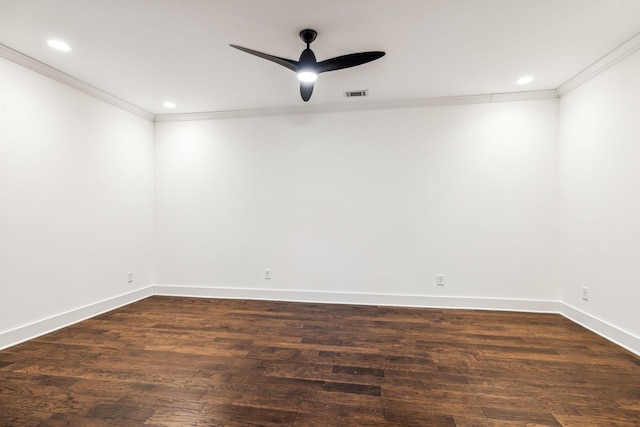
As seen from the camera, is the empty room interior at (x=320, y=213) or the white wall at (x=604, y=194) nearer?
the empty room interior at (x=320, y=213)

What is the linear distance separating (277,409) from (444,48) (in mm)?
3039

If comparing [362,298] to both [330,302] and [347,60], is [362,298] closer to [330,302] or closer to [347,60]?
[330,302]

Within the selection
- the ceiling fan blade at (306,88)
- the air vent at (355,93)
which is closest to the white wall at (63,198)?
the ceiling fan blade at (306,88)

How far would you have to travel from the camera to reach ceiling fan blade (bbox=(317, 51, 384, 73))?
2.14m

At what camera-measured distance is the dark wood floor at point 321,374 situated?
1675mm

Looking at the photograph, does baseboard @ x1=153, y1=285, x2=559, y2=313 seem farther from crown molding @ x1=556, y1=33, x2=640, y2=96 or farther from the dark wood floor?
crown molding @ x1=556, y1=33, x2=640, y2=96

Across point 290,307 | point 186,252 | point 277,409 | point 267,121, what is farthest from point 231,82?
point 277,409

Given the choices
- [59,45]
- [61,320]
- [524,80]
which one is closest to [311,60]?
[59,45]

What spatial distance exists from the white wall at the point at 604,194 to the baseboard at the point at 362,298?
0.47m

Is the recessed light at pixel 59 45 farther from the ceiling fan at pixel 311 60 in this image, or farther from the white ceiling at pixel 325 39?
the ceiling fan at pixel 311 60

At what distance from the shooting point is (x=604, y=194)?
2.77 meters

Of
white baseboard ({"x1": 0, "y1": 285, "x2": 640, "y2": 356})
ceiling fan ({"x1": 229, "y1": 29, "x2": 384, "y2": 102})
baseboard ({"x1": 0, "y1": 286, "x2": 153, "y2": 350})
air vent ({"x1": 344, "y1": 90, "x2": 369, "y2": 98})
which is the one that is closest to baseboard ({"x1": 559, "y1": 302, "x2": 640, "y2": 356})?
white baseboard ({"x1": 0, "y1": 285, "x2": 640, "y2": 356})

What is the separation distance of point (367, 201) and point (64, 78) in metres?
3.61

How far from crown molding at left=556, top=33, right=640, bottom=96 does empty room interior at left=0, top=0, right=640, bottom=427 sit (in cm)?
3
